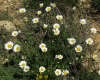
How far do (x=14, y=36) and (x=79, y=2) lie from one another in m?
1.33

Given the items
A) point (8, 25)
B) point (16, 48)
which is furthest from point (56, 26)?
point (8, 25)

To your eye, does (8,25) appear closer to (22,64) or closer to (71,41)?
(22,64)

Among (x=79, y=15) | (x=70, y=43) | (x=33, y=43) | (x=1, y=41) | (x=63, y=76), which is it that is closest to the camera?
(x=63, y=76)

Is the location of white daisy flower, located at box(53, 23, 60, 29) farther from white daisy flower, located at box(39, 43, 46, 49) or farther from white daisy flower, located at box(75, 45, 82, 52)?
white daisy flower, located at box(75, 45, 82, 52)

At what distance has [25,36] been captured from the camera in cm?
403

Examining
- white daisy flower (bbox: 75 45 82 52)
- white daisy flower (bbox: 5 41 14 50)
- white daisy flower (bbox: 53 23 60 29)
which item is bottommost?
white daisy flower (bbox: 5 41 14 50)

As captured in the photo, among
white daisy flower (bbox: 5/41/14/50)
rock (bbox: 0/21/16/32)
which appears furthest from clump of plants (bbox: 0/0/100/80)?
rock (bbox: 0/21/16/32)

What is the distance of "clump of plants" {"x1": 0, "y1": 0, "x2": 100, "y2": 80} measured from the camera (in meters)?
3.43

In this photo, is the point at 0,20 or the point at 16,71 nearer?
the point at 16,71

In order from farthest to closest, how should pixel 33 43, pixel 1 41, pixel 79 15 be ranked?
1. pixel 79 15
2. pixel 1 41
3. pixel 33 43

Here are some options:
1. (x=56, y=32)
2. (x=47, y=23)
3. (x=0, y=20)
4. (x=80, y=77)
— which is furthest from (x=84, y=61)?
(x=0, y=20)

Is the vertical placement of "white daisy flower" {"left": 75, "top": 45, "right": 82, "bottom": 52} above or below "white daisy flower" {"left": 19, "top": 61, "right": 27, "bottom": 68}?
above

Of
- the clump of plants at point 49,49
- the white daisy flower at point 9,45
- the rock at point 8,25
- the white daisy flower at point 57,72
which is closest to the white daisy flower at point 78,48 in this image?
the clump of plants at point 49,49

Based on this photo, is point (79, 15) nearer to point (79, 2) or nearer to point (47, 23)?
point (79, 2)
